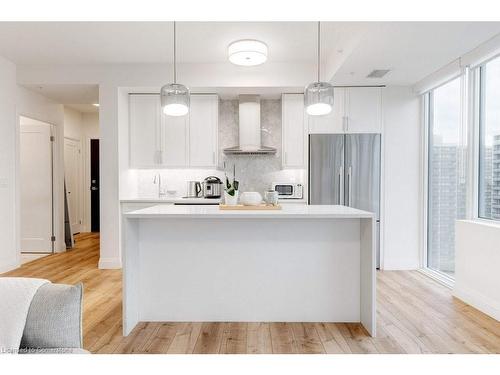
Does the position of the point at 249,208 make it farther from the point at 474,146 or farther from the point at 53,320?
the point at 474,146

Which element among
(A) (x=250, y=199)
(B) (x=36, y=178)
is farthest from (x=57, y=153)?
(A) (x=250, y=199)

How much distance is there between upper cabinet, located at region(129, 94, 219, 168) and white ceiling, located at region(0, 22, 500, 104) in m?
0.57

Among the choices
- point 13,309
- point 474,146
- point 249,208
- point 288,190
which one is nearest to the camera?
point 13,309

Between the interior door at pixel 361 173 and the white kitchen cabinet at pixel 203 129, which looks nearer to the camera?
the interior door at pixel 361 173

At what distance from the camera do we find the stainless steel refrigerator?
457 cm

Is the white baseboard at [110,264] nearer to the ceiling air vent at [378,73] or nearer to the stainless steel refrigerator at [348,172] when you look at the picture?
the stainless steel refrigerator at [348,172]

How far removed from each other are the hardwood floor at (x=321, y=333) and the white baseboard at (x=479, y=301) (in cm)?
6

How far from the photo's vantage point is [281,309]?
9.34ft

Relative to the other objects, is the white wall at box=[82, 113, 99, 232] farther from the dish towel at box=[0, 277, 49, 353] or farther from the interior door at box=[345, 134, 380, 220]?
the dish towel at box=[0, 277, 49, 353]

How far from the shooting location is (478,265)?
318 cm

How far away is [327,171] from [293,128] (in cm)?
76

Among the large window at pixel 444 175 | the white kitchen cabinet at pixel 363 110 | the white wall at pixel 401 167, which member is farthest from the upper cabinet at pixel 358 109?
the large window at pixel 444 175

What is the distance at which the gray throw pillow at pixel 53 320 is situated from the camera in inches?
38.5

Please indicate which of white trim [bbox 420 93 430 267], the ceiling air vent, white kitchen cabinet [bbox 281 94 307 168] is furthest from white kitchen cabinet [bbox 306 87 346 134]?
white trim [bbox 420 93 430 267]
